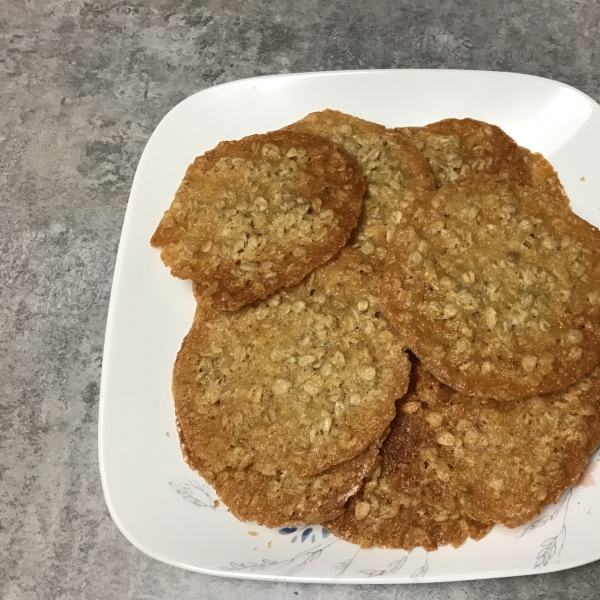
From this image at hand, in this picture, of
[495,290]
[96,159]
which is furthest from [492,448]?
[96,159]

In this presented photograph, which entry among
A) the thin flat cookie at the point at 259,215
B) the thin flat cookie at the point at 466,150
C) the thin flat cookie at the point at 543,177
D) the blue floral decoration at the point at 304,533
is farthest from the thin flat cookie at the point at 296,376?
the thin flat cookie at the point at 543,177

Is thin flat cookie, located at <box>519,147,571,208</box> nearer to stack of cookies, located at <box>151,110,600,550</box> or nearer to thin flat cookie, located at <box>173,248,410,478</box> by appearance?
stack of cookies, located at <box>151,110,600,550</box>

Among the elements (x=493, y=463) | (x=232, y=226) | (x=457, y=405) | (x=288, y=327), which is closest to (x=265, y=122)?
(x=232, y=226)

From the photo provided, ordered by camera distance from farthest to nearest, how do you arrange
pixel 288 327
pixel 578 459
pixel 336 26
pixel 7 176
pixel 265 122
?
pixel 336 26 → pixel 7 176 → pixel 265 122 → pixel 288 327 → pixel 578 459

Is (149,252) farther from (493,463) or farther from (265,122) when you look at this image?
(493,463)

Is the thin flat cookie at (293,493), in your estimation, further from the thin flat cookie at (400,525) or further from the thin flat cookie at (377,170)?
the thin flat cookie at (377,170)

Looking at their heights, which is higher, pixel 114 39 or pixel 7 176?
pixel 114 39
